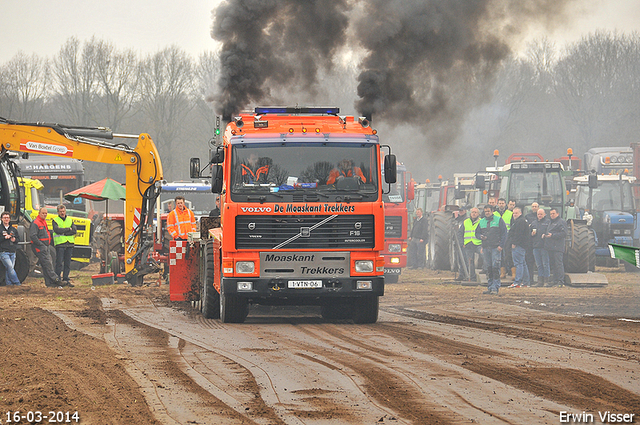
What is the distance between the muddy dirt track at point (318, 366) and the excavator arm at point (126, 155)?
3.96 m

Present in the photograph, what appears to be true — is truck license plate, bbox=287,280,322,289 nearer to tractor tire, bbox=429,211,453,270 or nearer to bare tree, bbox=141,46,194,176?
tractor tire, bbox=429,211,453,270

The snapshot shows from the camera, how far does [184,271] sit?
15.3m

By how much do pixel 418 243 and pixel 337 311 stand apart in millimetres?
14444

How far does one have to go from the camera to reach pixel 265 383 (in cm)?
752

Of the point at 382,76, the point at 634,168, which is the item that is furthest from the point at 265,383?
the point at 634,168

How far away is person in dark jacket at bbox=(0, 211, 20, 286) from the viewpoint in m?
19.2

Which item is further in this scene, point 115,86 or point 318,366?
point 115,86

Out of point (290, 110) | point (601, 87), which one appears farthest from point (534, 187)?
point (601, 87)

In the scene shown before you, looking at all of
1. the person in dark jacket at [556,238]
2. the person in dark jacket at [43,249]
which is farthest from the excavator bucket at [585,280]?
the person in dark jacket at [43,249]

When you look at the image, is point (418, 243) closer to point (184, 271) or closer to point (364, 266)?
point (184, 271)

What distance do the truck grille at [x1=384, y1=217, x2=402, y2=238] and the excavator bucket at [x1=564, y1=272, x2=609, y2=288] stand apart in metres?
4.34

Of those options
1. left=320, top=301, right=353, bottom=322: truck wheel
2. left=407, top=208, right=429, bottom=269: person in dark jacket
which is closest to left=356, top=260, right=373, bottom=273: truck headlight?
left=320, top=301, right=353, bottom=322: truck wheel

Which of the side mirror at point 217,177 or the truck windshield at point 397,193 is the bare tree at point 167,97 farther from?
the side mirror at point 217,177

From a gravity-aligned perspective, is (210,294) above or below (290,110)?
below
